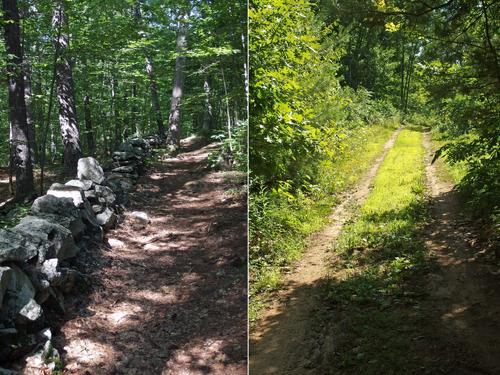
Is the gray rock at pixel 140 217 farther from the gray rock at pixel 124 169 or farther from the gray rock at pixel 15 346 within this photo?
the gray rock at pixel 124 169

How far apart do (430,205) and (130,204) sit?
10.9 ft

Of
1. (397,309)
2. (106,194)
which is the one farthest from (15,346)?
(397,309)

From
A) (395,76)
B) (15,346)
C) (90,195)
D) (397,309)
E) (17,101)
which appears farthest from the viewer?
(17,101)

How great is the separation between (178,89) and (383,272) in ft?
7.25

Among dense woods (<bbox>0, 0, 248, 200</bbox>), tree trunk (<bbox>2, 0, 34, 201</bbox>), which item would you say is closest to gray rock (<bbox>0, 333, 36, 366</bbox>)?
dense woods (<bbox>0, 0, 248, 200</bbox>)

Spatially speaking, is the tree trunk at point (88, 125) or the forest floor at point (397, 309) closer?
the forest floor at point (397, 309)

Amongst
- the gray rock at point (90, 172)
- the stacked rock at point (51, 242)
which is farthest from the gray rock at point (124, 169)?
the gray rock at point (90, 172)

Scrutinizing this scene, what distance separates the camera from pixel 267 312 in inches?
125

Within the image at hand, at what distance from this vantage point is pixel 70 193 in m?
2.76

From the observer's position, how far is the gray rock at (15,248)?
5.51 feet

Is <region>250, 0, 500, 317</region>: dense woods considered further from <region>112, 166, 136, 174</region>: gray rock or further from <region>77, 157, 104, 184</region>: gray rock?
<region>77, 157, 104, 184</region>: gray rock

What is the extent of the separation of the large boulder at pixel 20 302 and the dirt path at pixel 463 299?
170cm

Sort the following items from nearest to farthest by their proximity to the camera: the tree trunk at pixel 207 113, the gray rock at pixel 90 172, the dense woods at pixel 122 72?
the dense woods at pixel 122 72 → the tree trunk at pixel 207 113 → the gray rock at pixel 90 172

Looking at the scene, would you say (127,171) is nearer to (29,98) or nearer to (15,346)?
(15,346)
